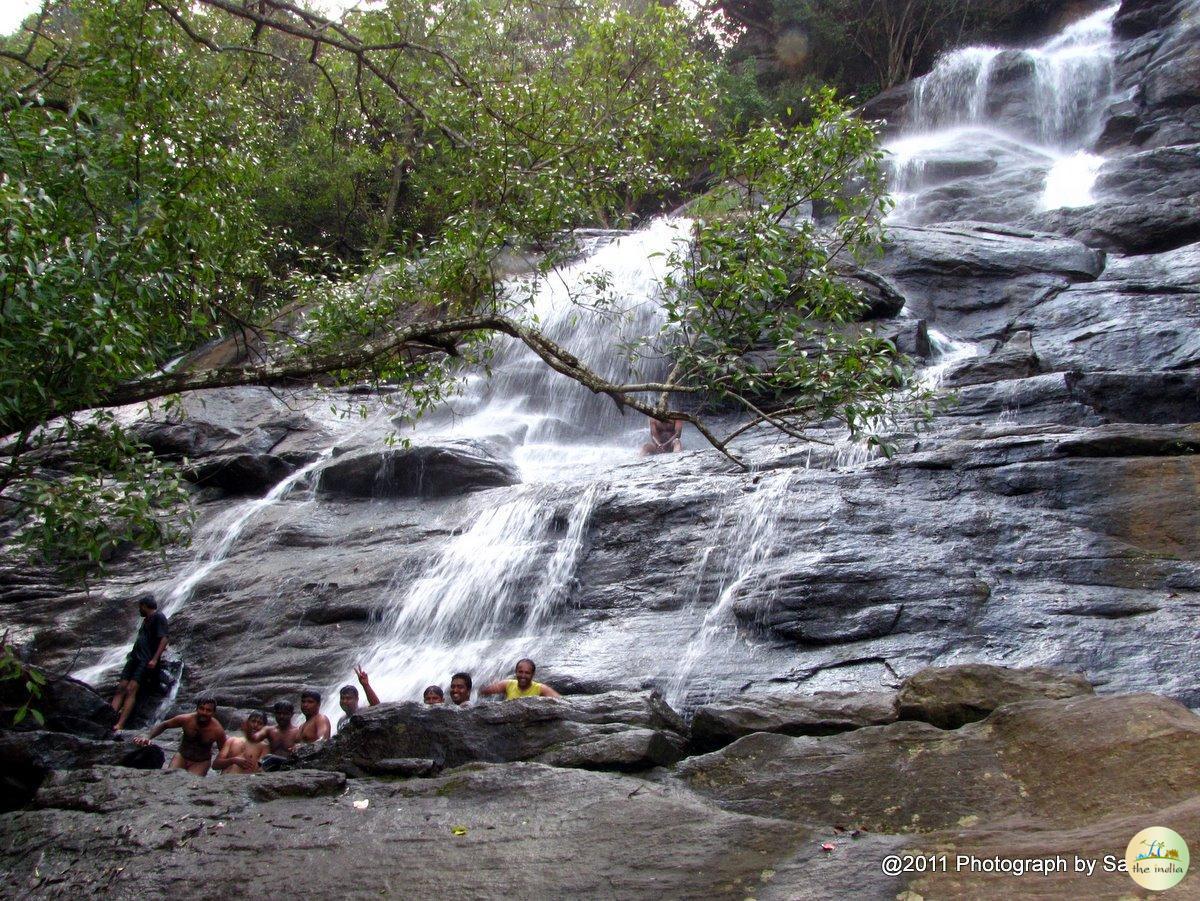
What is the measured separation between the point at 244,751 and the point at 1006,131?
22186 mm

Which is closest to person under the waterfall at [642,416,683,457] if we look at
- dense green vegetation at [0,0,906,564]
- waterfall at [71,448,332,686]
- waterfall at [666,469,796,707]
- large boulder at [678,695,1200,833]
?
waterfall at [666,469,796,707]

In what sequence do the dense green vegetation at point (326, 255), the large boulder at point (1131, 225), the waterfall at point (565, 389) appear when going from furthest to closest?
the large boulder at point (1131, 225) < the waterfall at point (565, 389) < the dense green vegetation at point (326, 255)

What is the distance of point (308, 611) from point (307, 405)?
7.21 m

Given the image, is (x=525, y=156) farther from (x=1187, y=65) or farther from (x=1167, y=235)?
(x=1187, y=65)

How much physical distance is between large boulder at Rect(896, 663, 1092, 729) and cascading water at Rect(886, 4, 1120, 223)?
14833 millimetres

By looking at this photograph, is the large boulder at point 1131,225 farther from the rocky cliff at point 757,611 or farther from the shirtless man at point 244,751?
the shirtless man at point 244,751

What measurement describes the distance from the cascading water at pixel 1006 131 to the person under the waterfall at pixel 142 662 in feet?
53.6

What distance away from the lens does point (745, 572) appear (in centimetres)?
917

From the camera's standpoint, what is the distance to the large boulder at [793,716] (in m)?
6.15

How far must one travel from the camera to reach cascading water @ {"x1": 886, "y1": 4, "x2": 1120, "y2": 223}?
19.8m

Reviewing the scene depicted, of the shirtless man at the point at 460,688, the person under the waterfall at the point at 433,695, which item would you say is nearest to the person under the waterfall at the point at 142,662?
the person under the waterfall at the point at 433,695

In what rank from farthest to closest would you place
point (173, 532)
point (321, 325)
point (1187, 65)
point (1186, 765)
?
point (1187, 65) → point (321, 325) → point (173, 532) → point (1186, 765)

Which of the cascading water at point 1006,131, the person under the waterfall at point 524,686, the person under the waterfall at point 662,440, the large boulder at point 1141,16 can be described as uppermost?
the large boulder at point 1141,16

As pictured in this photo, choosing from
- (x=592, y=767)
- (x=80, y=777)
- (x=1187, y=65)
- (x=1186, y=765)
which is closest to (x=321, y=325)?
(x=80, y=777)
